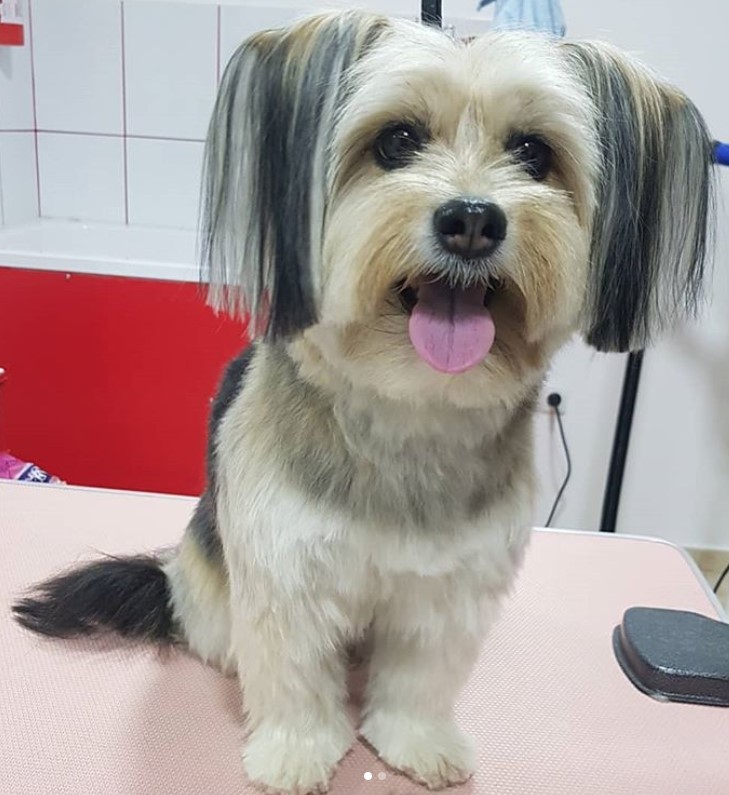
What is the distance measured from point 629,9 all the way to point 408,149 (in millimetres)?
1383

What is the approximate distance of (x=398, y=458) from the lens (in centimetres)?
80

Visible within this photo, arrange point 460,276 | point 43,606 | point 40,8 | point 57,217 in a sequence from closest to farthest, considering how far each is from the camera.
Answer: point 460,276
point 43,606
point 40,8
point 57,217

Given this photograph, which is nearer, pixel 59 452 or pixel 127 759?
pixel 127 759

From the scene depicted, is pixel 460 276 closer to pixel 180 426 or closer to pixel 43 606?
pixel 43 606

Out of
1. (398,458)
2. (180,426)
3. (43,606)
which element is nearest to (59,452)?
(180,426)

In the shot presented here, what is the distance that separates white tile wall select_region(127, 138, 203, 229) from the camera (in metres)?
2.17

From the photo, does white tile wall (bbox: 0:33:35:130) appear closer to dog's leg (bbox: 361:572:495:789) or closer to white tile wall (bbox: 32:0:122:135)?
white tile wall (bbox: 32:0:122:135)

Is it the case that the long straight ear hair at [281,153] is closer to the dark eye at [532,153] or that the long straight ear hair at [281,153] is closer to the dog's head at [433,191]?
the dog's head at [433,191]

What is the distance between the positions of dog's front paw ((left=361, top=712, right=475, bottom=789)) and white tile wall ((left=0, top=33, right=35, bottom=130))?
1.66 metres

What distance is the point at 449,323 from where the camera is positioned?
0.68m

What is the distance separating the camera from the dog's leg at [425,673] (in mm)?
859

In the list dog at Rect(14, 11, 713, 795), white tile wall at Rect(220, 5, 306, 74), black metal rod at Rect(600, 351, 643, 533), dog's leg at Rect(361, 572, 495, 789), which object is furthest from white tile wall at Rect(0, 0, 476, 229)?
dog's leg at Rect(361, 572, 495, 789)

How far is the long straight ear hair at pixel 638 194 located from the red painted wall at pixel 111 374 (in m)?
1.08

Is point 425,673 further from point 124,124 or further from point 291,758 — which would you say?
point 124,124
